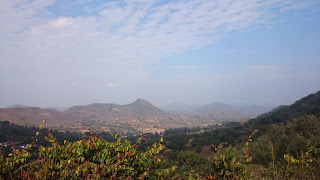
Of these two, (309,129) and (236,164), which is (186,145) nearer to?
(309,129)

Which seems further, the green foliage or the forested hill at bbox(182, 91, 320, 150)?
the forested hill at bbox(182, 91, 320, 150)

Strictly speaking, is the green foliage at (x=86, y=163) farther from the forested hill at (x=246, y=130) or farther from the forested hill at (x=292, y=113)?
the forested hill at (x=292, y=113)

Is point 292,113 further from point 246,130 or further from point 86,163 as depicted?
point 86,163

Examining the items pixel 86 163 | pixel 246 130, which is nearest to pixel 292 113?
pixel 246 130

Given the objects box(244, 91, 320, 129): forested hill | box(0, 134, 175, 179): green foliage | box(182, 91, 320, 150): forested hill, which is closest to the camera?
box(0, 134, 175, 179): green foliage

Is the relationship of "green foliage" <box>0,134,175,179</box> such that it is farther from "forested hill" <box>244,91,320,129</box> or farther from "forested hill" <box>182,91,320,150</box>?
"forested hill" <box>244,91,320,129</box>

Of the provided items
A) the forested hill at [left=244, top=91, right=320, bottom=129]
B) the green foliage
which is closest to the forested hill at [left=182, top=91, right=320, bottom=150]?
the forested hill at [left=244, top=91, right=320, bottom=129]

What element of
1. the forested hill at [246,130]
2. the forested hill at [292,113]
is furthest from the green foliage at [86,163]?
the forested hill at [292,113]

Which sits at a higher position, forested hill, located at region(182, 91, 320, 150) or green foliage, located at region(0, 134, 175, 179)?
green foliage, located at region(0, 134, 175, 179)

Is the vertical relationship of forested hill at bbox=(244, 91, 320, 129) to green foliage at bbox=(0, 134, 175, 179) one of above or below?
below

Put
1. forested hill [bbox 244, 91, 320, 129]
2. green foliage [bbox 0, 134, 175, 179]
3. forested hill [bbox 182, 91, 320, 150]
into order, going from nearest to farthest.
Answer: green foliage [bbox 0, 134, 175, 179]
forested hill [bbox 182, 91, 320, 150]
forested hill [bbox 244, 91, 320, 129]

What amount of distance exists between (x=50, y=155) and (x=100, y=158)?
41.5 inches

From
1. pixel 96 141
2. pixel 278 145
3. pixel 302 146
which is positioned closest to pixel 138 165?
pixel 96 141

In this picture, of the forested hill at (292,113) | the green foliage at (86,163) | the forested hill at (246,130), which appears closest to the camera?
the green foliage at (86,163)
